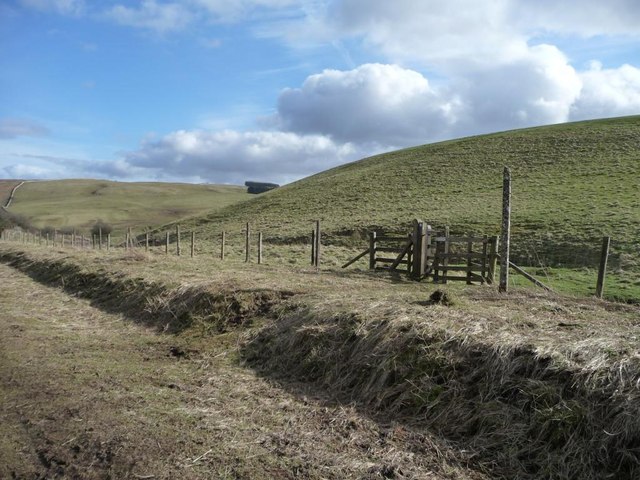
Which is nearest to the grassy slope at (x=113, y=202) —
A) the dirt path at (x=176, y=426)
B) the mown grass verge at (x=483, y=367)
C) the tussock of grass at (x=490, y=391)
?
the mown grass verge at (x=483, y=367)

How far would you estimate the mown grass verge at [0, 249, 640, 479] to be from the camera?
5246 mm

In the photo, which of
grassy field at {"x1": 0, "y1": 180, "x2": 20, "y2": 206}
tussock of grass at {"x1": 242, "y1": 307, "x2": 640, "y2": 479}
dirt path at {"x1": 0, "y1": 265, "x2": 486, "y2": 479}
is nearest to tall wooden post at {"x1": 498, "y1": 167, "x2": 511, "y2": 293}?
tussock of grass at {"x1": 242, "y1": 307, "x2": 640, "y2": 479}

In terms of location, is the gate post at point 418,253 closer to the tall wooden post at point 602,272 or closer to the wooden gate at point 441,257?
the wooden gate at point 441,257

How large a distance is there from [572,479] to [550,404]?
85cm

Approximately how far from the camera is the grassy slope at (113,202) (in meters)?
101

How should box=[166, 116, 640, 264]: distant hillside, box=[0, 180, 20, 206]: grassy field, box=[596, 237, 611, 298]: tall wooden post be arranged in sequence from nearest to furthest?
box=[596, 237, 611, 298]: tall wooden post → box=[166, 116, 640, 264]: distant hillside → box=[0, 180, 20, 206]: grassy field

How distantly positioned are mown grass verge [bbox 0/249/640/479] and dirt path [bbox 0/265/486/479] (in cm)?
48

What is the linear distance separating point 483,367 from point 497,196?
4261 centimetres

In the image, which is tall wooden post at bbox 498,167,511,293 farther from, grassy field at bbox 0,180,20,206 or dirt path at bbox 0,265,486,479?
grassy field at bbox 0,180,20,206

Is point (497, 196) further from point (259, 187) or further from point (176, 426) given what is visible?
point (259, 187)

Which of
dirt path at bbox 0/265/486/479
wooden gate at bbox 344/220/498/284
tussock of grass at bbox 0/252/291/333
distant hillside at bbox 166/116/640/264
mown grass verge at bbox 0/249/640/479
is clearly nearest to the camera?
dirt path at bbox 0/265/486/479

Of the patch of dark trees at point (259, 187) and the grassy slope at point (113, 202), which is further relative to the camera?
the patch of dark trees at point (259, 187)

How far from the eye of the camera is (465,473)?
5191 mm

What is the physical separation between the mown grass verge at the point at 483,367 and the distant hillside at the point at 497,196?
20509mm
